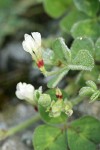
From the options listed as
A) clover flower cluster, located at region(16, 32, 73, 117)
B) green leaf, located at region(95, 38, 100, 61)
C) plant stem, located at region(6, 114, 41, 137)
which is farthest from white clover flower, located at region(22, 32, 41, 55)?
plant stem, located at region(6, 114, 41, 137)

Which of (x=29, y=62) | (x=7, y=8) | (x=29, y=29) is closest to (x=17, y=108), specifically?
(x=29, y=62)

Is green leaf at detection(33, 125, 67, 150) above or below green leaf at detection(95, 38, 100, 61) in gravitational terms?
below

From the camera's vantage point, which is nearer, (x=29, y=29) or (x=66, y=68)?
(x=66, y=68)

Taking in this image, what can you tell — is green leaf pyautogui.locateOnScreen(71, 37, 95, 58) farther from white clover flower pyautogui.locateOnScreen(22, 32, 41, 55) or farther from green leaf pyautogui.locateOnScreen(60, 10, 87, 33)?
green leaf pyautogui.locateOnScreen(60, 10, 87, 33)

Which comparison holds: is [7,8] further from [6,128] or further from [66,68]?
[66,68]

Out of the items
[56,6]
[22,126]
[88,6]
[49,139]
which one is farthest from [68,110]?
[56,6]
